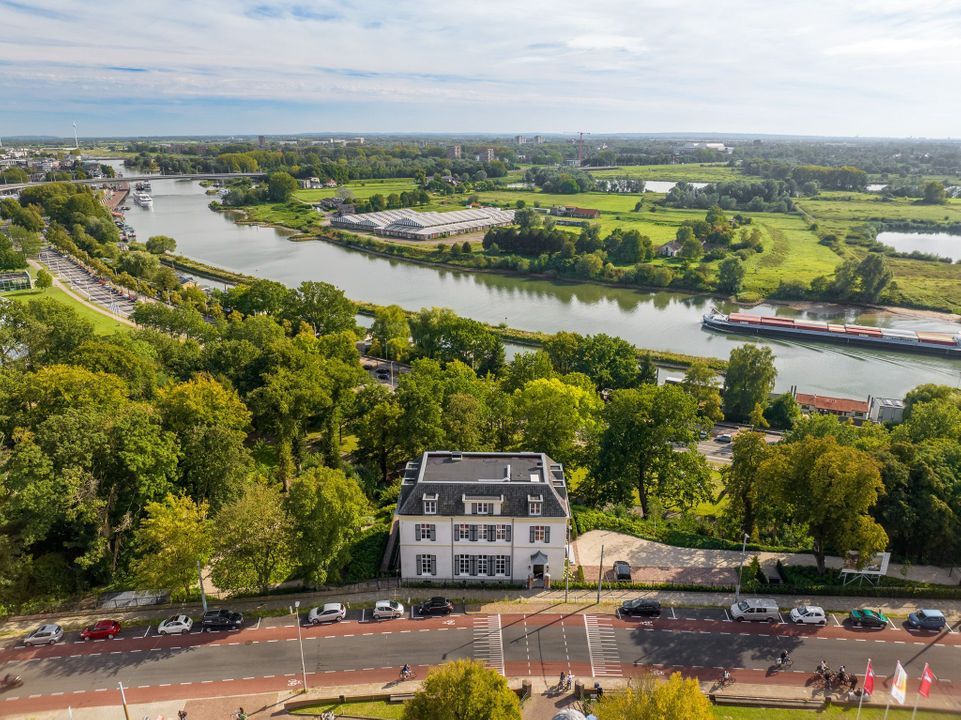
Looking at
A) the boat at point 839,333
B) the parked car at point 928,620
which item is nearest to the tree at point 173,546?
the parked car at point 928,620

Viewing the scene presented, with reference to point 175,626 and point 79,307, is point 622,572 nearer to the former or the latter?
point 175,626

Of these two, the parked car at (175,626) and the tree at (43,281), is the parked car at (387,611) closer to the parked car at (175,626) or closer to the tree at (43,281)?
the parked car at (175,626)

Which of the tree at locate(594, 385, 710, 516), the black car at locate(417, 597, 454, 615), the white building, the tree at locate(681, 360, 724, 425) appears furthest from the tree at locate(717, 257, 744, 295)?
the black car at locate(417, 597, 454, 615)

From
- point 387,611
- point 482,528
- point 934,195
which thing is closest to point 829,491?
point 482,528

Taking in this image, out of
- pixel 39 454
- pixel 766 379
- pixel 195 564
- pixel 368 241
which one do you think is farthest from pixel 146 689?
pixel 368 241

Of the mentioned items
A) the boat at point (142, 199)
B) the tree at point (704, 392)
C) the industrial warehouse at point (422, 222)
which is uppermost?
the boat at point (142, 199)
